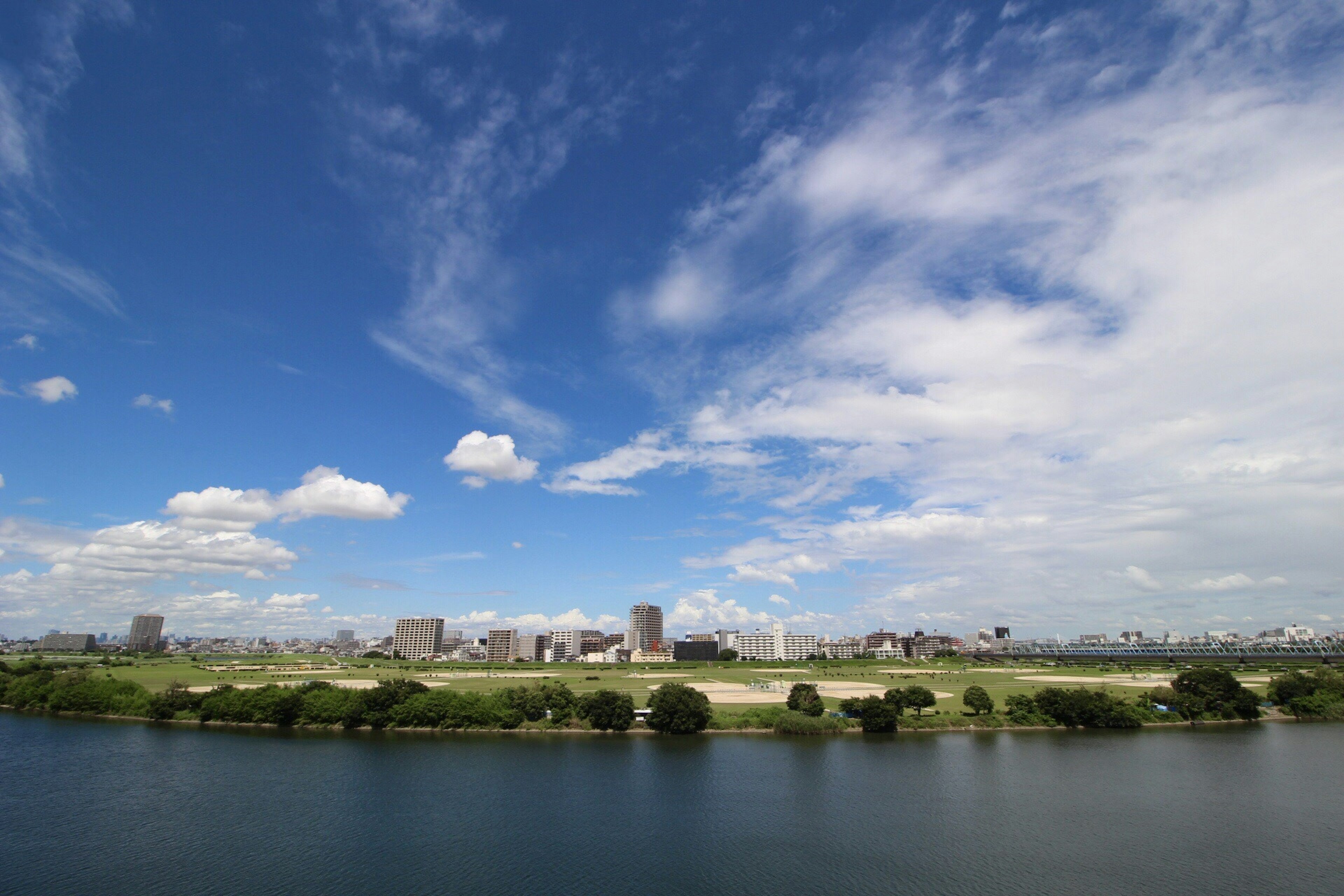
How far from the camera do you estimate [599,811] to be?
48.2 meters

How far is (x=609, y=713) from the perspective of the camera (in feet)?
252

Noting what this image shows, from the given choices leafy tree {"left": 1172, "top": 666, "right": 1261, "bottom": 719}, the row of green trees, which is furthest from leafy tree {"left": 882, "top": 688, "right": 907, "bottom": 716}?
the row of green trees

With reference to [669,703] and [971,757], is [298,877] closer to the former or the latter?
[669,703]

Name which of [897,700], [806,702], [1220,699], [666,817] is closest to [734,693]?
[806,702]

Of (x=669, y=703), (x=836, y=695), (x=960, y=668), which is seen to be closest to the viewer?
(x=669, y=703)

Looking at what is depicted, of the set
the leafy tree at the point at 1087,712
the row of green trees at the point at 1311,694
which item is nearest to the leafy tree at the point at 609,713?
the leafy tree at the point at 1087,712

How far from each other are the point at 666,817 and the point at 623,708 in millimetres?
30635

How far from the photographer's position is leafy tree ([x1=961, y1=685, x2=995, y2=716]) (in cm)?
8269

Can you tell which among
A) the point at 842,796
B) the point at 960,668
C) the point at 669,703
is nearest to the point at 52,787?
the point at 669,703

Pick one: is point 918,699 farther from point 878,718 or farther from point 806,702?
point 806,702

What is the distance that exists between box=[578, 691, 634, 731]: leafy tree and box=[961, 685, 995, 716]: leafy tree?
143 ft

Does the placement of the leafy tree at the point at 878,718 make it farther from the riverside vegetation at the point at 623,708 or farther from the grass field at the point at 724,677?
the grass field at the point at 724,677

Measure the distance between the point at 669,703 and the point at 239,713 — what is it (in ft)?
178

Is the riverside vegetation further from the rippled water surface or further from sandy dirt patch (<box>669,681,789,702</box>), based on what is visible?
sandy dirt patch (<box>669,681,789,702</box>)
